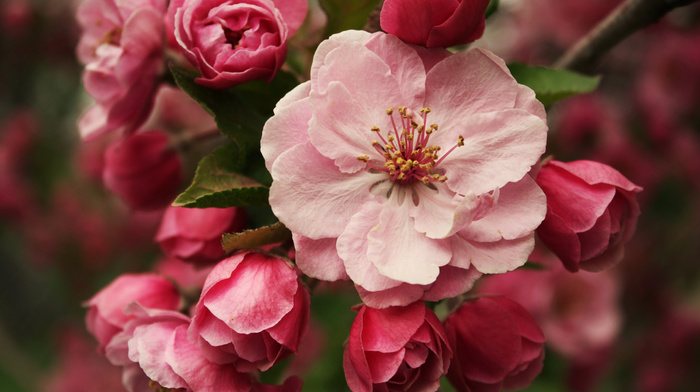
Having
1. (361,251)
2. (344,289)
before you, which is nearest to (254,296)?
(361,251)

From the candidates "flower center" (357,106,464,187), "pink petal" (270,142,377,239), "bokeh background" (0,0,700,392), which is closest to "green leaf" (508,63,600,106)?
"flower center" (357,106,464,187)

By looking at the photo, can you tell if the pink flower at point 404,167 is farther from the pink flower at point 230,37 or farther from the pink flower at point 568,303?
the pink flower at point 568,303

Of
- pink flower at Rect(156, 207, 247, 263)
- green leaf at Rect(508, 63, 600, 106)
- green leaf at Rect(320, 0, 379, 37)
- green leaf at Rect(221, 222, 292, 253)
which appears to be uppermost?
green leaf at Rect(320, 0, 379, 37)

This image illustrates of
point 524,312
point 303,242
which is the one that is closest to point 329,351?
point 524,312

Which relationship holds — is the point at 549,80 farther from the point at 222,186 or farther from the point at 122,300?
the point at 122,300

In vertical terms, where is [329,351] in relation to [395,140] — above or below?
below

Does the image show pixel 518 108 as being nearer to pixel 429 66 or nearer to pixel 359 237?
pixel 429 66

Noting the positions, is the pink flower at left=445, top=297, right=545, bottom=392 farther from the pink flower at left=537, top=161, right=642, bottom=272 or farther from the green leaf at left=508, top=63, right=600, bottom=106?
the green leaf at left=508, top=63, right=600, bottom=106
